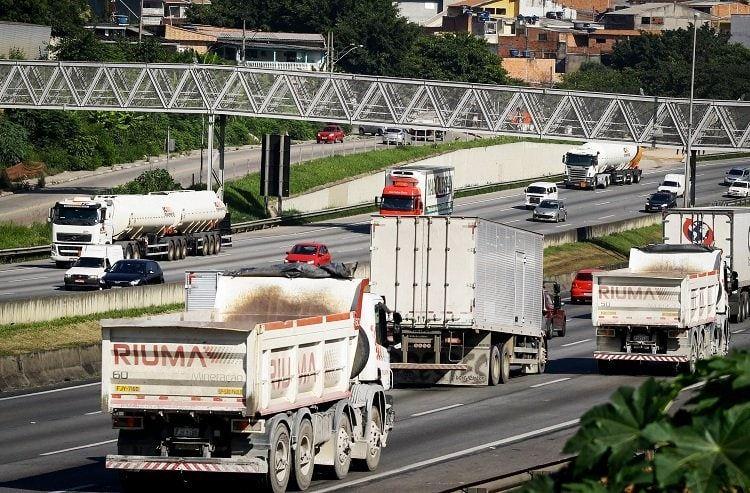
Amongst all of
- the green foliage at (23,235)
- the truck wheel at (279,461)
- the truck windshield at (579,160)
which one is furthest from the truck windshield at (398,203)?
the truck wheel at (279,461)

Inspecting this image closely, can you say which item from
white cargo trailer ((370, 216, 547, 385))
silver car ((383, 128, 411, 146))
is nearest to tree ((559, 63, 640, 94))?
silver car ((383, 128, 411, 146))

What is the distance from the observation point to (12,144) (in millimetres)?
94062

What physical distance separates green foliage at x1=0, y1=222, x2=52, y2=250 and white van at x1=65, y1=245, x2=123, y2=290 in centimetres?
1264

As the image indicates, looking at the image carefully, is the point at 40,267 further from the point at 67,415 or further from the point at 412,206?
the point at 67,415

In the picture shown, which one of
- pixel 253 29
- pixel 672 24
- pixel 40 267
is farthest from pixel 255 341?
pixel 672 24

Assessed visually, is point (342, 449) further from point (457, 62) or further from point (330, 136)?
point (457, 62)

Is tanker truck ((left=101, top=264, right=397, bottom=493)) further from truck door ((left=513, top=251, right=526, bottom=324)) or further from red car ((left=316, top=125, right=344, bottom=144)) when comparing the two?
red car ((left=316, top=125, right=344, bottom=144))

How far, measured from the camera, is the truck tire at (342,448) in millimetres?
23766

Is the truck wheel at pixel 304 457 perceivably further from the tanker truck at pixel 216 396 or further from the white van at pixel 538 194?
the white van at pixel 538 194

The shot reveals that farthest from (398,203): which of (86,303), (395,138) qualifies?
(395,138)

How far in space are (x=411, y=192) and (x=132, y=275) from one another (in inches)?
1044

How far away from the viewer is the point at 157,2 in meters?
181

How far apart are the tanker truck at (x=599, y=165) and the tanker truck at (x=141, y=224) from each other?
134ft

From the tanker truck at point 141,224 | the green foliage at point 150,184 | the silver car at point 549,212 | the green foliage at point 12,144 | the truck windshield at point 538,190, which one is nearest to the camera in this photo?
the tanker truck at point 141,224
